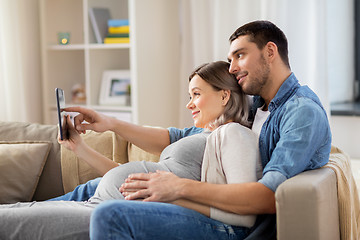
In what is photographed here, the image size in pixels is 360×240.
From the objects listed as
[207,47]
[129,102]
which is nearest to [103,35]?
[129,102]

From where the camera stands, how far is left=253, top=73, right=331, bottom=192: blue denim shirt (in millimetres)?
1584

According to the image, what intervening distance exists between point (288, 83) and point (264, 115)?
0.15 metres

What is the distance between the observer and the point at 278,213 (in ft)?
4.80

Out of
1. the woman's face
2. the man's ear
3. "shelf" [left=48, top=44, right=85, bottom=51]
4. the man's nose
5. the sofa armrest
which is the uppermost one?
"shelf" [left=48, top=44, right=85, bottom=51]

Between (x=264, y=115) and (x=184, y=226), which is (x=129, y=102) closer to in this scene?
(x=264, y=115)

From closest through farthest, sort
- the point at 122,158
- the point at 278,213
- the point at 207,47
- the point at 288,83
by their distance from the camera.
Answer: the point at 278,213 → the point at 288,83 → the point at 122,158 → the point at 207,47

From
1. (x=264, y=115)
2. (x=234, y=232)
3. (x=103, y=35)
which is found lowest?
(x=234, y=232)

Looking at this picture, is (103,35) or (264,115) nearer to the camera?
(264,115)

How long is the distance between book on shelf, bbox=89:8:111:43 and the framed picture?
0.26 meters

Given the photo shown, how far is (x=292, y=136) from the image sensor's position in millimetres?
1605

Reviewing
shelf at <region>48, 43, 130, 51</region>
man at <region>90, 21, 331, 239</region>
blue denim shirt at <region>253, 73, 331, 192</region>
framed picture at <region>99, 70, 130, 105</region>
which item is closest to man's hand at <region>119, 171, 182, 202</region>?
man at <region>90, 21, 331, 239</region>

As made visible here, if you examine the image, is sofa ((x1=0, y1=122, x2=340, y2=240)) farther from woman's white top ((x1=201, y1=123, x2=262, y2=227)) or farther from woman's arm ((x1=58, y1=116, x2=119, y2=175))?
woman's white top ((x1=201, y1=123, x2=262, y2=227))

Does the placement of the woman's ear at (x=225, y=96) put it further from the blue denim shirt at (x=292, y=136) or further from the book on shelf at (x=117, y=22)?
the book on shelf at (x=117, y=22)

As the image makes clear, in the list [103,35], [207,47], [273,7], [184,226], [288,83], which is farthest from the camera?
[103,35]
